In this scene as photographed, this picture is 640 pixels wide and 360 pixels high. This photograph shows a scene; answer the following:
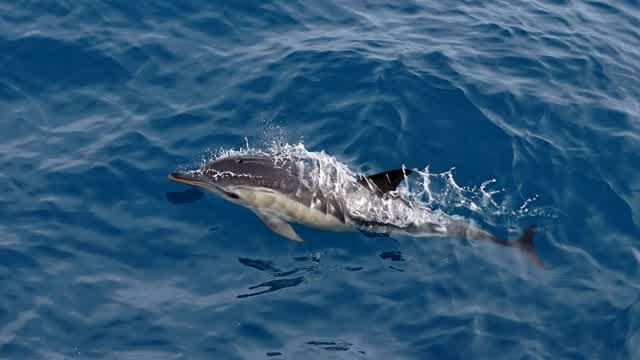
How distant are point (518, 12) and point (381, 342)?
12194 millimetres

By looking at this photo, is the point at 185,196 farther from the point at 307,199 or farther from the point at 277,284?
the point at 277,284

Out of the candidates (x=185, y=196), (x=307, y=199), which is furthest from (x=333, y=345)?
(x=185, y=196)

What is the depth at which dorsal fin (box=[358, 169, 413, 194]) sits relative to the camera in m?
12.5

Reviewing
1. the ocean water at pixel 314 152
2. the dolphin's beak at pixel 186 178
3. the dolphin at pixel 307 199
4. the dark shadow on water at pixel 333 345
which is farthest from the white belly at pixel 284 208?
the dark shadow on water at pixel 333 345

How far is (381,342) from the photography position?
11.1 meters

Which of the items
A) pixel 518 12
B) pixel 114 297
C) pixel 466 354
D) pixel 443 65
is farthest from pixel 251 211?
pixel 518 12

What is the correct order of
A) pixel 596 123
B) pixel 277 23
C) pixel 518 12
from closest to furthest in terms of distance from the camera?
pixel 596 123 → pixel 277 23 → pixel 518 12

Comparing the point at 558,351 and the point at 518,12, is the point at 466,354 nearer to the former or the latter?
the point at 558,351

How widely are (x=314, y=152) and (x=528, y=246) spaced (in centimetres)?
387

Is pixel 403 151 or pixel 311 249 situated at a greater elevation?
pixel 403 151

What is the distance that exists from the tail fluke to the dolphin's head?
3715 millimetres

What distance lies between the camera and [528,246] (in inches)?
508

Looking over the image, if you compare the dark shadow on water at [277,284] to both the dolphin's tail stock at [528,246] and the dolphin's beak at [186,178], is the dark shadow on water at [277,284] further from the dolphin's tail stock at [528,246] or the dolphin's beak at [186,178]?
the dolphin's tail stock at [528,246]

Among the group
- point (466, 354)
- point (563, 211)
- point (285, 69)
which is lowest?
point (466, 354)
